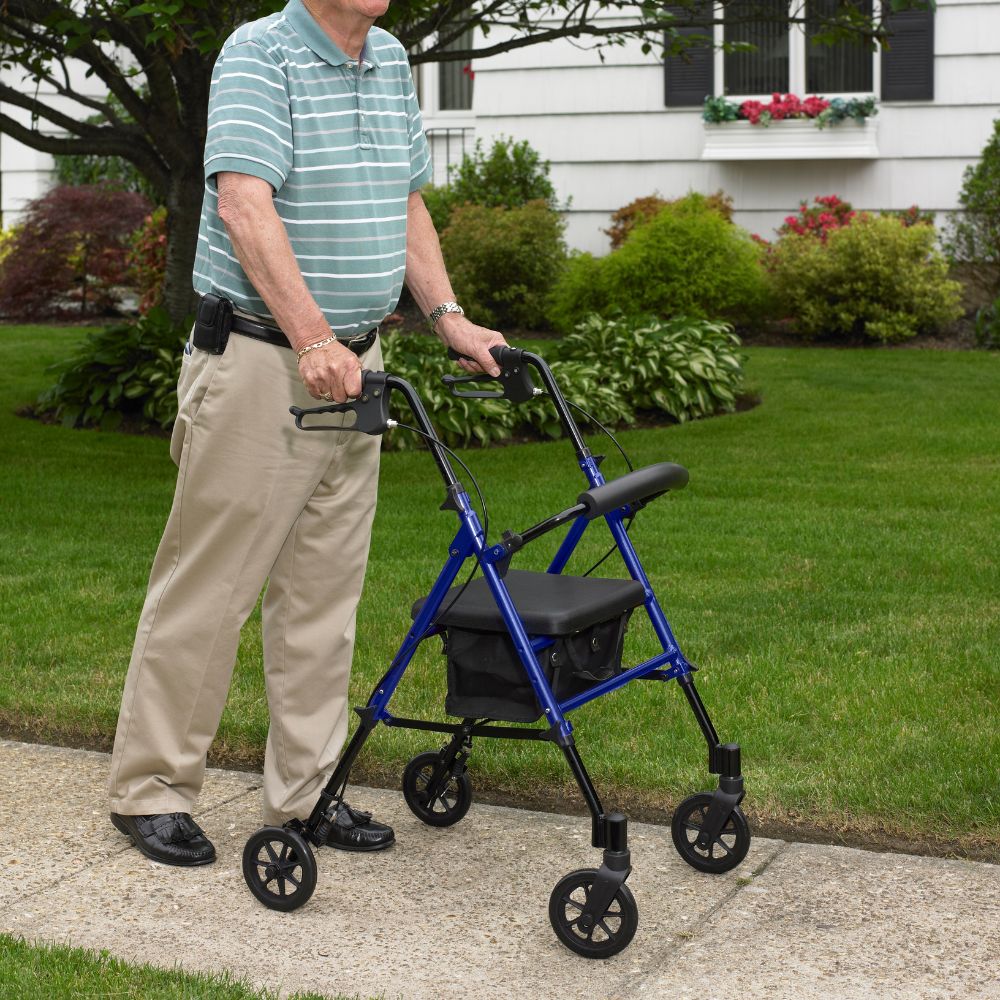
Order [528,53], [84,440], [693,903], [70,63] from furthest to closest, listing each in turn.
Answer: [70,63], [528,53], [84,440], [693,903]

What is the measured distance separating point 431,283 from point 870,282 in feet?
35.1

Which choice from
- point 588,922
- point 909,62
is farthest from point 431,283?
point 909,62

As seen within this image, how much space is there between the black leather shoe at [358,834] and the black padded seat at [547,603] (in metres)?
0.61

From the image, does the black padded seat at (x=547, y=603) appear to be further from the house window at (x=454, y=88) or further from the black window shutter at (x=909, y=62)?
the house window at (x=454, y=88)

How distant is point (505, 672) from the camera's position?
3297mm

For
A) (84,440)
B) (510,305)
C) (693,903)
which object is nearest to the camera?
(693,903)

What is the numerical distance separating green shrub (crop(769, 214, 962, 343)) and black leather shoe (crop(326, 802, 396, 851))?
10.8 meters

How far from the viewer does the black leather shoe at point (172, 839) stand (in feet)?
12.0

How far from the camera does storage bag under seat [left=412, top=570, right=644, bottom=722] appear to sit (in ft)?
10.7

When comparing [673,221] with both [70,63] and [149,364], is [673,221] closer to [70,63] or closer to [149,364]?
[149,364]

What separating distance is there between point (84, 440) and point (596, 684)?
714 cm

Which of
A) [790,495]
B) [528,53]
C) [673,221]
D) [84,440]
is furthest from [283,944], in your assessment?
[528,53]

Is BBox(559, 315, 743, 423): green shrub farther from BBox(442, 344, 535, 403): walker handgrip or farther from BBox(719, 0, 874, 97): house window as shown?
BBox(442, 344, 535, 403): walker handgrip

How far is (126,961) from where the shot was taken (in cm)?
313
